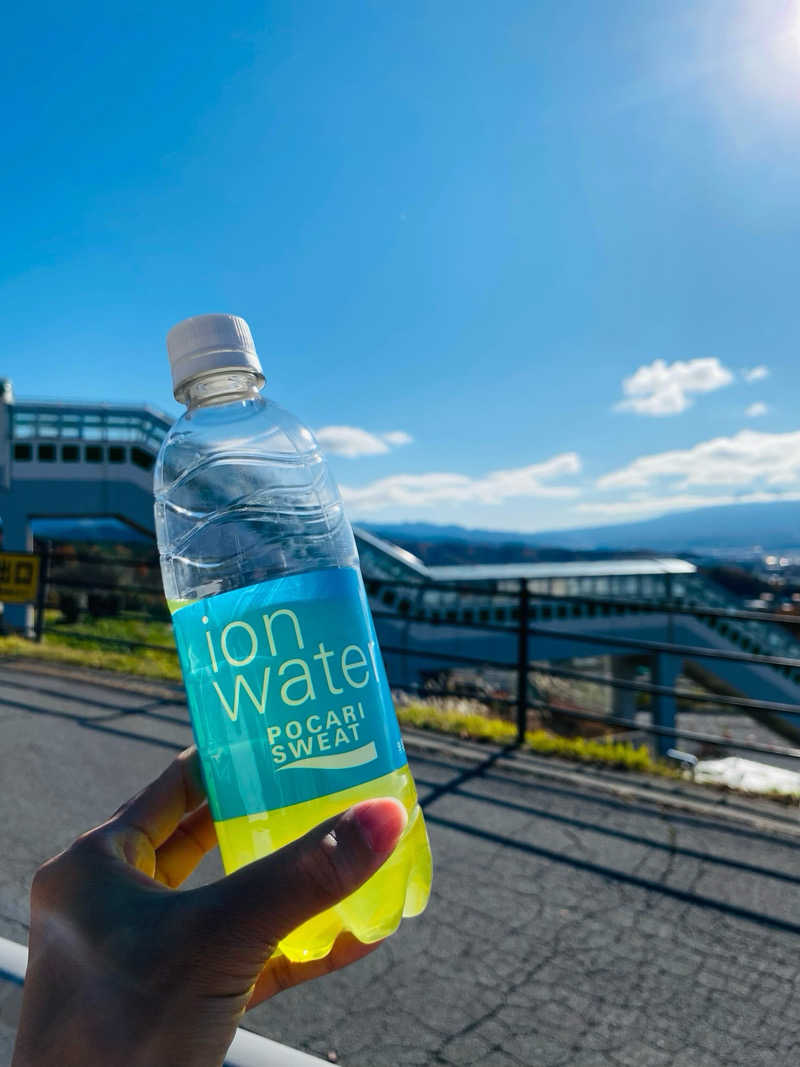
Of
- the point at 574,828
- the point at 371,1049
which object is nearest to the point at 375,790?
the point at 371,1049

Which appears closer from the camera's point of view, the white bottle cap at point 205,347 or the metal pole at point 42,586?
the white bottle cap at point 205,347

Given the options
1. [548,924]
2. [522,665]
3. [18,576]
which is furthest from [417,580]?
[548,924]

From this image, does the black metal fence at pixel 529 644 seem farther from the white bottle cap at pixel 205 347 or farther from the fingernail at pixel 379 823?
the fingernail at pixel 379 823

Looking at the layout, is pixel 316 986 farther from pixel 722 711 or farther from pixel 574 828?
pixel 722 711

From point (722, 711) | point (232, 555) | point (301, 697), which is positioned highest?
point (232, 555)

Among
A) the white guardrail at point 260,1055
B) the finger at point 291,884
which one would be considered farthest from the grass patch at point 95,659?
the finger at point 291,884

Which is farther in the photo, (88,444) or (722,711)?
(722,711)
